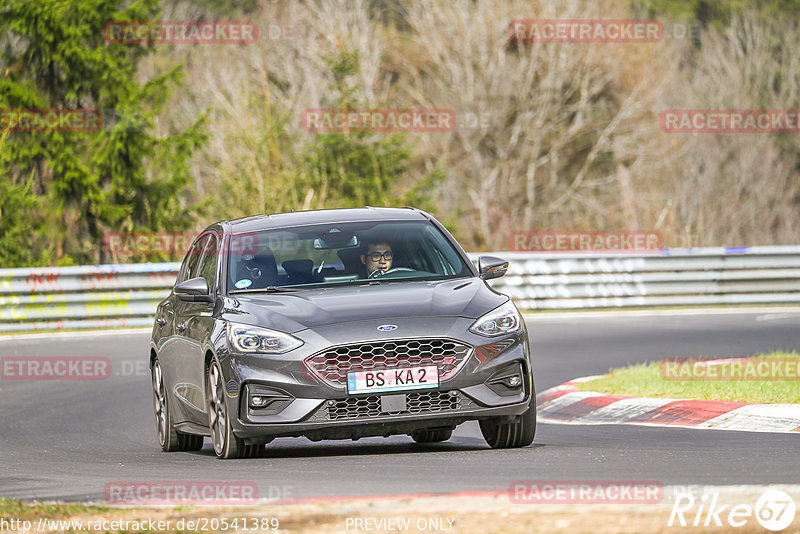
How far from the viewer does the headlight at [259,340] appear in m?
8.64

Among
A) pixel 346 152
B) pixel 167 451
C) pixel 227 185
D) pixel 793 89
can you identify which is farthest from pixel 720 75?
pixel 167 451

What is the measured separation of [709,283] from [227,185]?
9580 millimetres

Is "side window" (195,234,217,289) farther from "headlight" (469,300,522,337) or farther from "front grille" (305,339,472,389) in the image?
"headlight" (469,300,522,337)

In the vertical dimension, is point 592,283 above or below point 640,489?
below

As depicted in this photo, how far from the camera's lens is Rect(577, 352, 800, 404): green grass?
Result: 439 inches

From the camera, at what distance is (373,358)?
8578 mm

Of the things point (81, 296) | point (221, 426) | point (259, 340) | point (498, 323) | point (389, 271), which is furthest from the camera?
point (81, 296)

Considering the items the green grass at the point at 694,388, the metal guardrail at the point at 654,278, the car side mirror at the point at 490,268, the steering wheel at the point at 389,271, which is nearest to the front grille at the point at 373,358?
the steering wheel at the point at 389,271

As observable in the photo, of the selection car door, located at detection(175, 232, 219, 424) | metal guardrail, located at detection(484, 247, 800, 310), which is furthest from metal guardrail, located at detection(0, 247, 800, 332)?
car door, located at detection(175, 232, 219, 424)

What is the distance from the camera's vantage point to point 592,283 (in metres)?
23.5

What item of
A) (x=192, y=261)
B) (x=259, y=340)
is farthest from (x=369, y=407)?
(x=192, y=261)

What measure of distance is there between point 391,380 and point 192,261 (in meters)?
3.22

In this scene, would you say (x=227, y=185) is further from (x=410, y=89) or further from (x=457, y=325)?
(x=457, y=325)

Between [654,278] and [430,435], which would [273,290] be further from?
[654,278]
